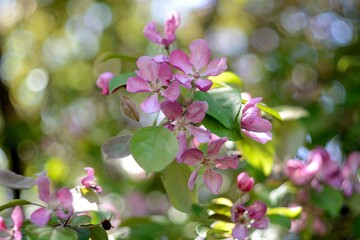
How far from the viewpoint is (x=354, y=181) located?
1247 millimetres

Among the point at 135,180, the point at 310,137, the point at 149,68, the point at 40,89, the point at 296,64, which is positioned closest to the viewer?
the point at 149,68

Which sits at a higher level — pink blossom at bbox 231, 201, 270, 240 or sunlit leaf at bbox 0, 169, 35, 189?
sunlit leaf at bbox 0, 169, 35, 189

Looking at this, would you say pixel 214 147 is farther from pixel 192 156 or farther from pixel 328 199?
pixel 328 199

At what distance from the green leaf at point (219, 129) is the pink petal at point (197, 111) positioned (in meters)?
0.03

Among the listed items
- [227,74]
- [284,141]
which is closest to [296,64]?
[284,141]

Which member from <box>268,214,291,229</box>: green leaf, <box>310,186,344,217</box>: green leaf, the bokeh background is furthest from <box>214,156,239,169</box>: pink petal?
the bokeh background

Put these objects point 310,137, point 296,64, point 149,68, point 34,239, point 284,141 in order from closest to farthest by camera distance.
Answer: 1. point 34,239
2. point 149,68
3. point 284,141
4. point 310,137
5. point 296,64

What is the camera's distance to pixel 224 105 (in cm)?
77

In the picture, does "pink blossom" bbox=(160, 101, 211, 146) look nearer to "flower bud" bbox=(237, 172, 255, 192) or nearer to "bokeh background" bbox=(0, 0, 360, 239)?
"flower bud" bbox=(237, 172, 255, 192)

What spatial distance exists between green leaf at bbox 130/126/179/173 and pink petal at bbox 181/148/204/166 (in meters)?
0.05

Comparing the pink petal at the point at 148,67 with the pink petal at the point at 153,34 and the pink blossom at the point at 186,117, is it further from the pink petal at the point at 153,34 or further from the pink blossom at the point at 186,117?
the pink petal at the point at 153,34

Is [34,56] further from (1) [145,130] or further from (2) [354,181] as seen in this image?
(1) [145,130]

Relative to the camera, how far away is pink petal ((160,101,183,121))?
75cm

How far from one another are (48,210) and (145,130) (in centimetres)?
16
